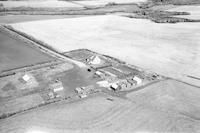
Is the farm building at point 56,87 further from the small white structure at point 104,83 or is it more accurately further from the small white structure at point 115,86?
the small white structure at point 115,86

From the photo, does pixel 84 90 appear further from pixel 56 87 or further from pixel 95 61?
pixel 95 61

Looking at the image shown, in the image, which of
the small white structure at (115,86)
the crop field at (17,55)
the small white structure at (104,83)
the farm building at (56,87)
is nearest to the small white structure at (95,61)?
the crop field at (17,55)

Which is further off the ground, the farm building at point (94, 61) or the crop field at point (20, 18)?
the crop field at point (20, 18)

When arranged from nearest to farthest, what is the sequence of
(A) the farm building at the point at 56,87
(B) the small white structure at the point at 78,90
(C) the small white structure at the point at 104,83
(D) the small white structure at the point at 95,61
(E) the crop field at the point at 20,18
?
(B) the small white structure at the point at 78,90
(A) the farm building at the point at 56,87
(C) the small white structure at the point at 104,83
(D) the small white structure at the point at 95,61
(E) the crop field at the point at 20,18

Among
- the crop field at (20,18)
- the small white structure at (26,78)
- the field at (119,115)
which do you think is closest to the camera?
the field at (119,115)

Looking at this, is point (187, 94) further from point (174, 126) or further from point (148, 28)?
point (148, 28)

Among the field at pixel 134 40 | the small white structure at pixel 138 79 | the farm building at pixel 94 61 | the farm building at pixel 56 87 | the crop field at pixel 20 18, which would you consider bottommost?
the farm building at pixel 56 87

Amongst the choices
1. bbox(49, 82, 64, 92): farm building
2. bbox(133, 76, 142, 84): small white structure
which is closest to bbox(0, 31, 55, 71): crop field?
bbox(49, 82, 64, 92): farm building
